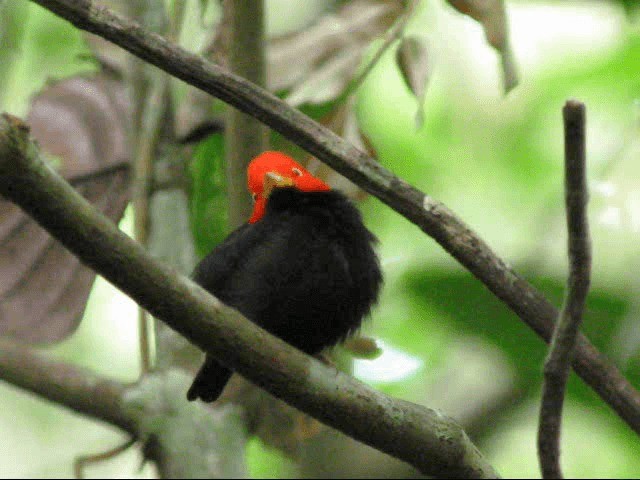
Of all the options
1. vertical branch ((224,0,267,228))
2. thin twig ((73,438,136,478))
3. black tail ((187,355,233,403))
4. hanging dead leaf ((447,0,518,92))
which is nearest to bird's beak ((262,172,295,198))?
vertical branch ((224,0,267,228))

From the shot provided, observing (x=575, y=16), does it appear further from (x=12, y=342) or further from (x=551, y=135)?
(x=12, y=342)

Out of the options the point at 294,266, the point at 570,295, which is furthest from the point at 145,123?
the point at 570,295

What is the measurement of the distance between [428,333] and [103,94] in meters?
1.94

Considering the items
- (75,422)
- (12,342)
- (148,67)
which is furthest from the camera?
(75,422)

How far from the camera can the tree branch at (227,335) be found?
2078mm

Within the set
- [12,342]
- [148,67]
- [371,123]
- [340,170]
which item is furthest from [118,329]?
[340,170]

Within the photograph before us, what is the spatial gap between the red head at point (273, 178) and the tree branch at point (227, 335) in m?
1.05

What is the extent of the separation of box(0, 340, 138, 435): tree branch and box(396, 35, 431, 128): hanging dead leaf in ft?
5.24

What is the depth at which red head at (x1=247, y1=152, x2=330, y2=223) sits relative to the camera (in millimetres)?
3520

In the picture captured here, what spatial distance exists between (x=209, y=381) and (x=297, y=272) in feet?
1.35

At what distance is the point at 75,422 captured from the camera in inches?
306

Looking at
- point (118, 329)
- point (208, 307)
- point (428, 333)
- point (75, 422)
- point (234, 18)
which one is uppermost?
point (208, 307)

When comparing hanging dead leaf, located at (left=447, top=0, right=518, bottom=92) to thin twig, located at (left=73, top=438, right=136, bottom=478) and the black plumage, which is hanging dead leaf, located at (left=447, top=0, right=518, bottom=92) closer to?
the black plumage

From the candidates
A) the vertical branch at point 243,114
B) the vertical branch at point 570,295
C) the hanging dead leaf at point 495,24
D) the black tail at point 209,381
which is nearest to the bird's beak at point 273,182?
the vertical branch at point 243,114
